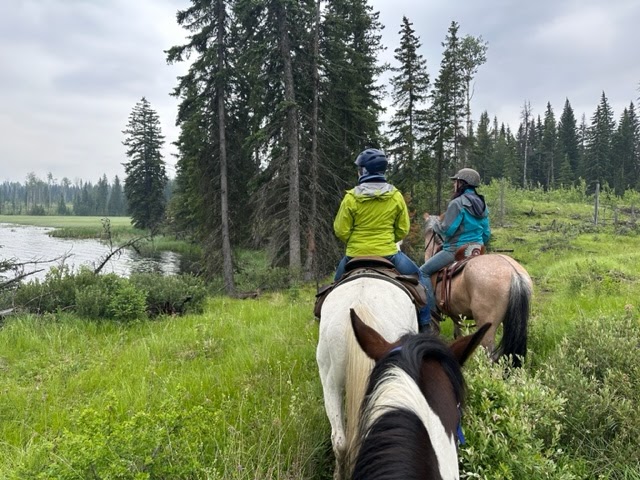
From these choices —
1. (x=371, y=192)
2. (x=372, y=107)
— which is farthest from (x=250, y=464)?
(x=372, y=107)

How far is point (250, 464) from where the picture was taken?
8.55 ft

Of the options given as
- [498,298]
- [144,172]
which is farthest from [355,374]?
[144,172]

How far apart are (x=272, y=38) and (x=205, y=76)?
10.9 feet

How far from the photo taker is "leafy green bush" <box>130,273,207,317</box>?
25.7 feet

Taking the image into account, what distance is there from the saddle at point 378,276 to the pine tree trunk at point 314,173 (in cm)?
1219

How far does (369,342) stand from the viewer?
1.98 meters

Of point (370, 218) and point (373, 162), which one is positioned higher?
point (373, 162)

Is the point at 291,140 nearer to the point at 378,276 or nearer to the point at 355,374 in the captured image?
the point at 378,276

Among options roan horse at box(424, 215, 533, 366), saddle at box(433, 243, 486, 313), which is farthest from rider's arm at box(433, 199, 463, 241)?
roan horse at box(424, 215, 533, 366)

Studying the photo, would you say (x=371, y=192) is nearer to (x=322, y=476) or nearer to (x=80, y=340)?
(x=322, y=476)

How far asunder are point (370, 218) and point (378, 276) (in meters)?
0.88

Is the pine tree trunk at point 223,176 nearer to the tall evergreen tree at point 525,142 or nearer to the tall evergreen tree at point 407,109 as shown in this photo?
the tall evergreen tree at point 407,109

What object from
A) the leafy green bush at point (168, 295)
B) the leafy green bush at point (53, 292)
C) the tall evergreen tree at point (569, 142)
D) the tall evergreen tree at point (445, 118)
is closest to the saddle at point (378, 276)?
the leafy green bush at point (168, 295)

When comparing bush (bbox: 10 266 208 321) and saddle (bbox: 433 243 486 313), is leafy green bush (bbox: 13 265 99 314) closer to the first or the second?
bush (bbox: 10 266 208 321)
